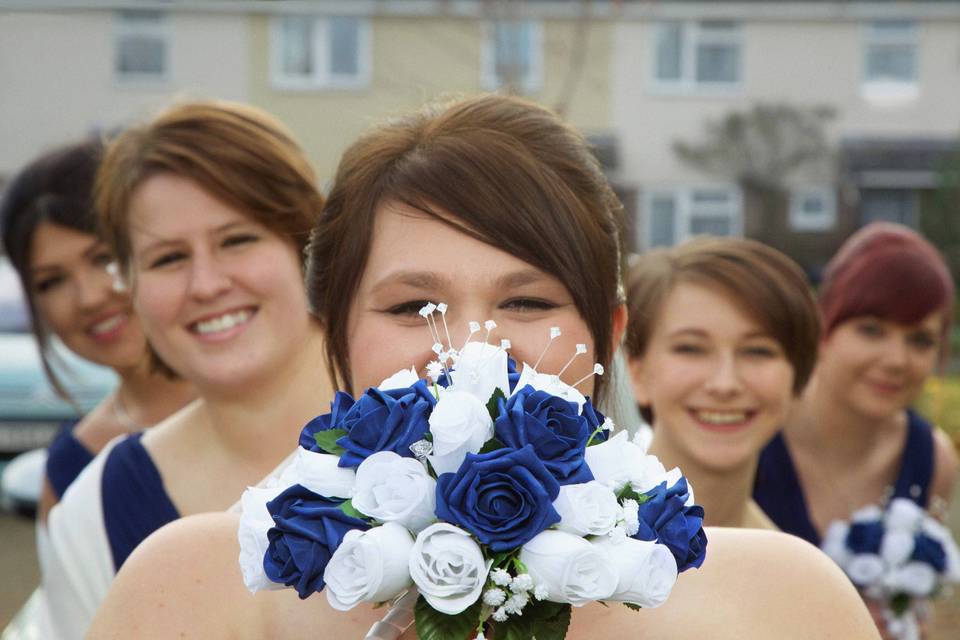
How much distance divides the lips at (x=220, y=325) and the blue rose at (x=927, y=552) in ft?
8.71

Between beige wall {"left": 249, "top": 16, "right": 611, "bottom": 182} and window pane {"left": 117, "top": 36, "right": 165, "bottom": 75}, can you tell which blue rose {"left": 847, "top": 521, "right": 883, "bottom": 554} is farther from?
window pane {"left": 117, "top": 36, "right": 165, "bottom": 75}

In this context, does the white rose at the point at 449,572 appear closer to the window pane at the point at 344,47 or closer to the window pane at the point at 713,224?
the window pane at the point at 344,47

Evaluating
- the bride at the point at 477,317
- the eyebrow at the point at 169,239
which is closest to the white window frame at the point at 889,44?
the eyebrow at the point at 169,239

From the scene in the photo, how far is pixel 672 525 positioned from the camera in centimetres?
185


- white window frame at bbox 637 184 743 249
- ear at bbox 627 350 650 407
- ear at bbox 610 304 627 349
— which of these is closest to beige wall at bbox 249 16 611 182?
white window frame at bbox 637 184 743 249

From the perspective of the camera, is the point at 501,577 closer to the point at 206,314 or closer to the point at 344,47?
the point at 206,314

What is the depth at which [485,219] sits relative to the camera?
7.59 ft

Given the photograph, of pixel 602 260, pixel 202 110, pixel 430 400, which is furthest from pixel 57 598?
pixel 430 400

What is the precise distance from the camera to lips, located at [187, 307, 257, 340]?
3.85m

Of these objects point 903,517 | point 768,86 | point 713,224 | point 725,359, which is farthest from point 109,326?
point 768,86

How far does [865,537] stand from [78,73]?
920 inches

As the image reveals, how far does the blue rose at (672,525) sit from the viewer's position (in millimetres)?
1836

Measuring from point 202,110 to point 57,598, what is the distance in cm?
150

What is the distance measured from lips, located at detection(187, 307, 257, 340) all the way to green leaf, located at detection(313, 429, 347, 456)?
202cm
